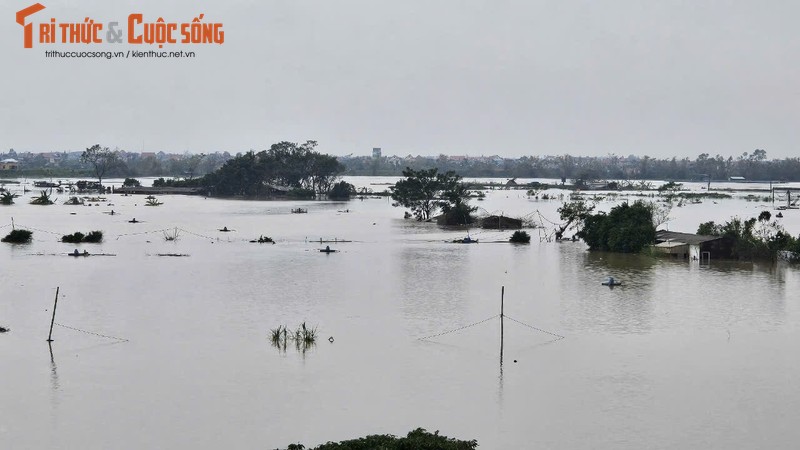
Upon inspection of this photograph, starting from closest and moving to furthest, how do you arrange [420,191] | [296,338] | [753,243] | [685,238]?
[296,338]
[753,243]
[685,238]
[420,191]

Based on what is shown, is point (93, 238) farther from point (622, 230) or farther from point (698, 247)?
point (698, 247)

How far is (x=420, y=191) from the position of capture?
55.8 m

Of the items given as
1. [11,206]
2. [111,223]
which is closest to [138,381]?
[111,223]

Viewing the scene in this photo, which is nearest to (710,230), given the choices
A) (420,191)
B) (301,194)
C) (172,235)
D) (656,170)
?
(420,191)

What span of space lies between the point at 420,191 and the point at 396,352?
1492 inches

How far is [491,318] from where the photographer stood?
22047mm

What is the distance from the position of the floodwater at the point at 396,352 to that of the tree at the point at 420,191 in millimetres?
20101

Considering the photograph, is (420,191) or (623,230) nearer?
(623,230)

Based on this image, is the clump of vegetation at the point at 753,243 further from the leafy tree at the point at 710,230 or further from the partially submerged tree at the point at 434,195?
the partially submerged tree at the point at 434,195

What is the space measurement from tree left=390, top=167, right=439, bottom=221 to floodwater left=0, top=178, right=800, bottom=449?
2010cm

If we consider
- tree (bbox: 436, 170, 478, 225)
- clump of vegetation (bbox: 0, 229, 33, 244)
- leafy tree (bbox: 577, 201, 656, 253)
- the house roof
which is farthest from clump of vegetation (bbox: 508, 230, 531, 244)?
clump of vegetation (bbox: 0, 229, 33, 244)

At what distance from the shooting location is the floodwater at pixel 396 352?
45.4 ft

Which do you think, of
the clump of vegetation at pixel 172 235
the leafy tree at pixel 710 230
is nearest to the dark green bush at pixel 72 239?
the clump of vegetation at pixel 172 235

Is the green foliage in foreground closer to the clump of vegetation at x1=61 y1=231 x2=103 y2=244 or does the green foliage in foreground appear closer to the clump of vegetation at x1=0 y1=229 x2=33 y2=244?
the clump of vegetation at x1=61 y1=231 x2=103 y2=244
